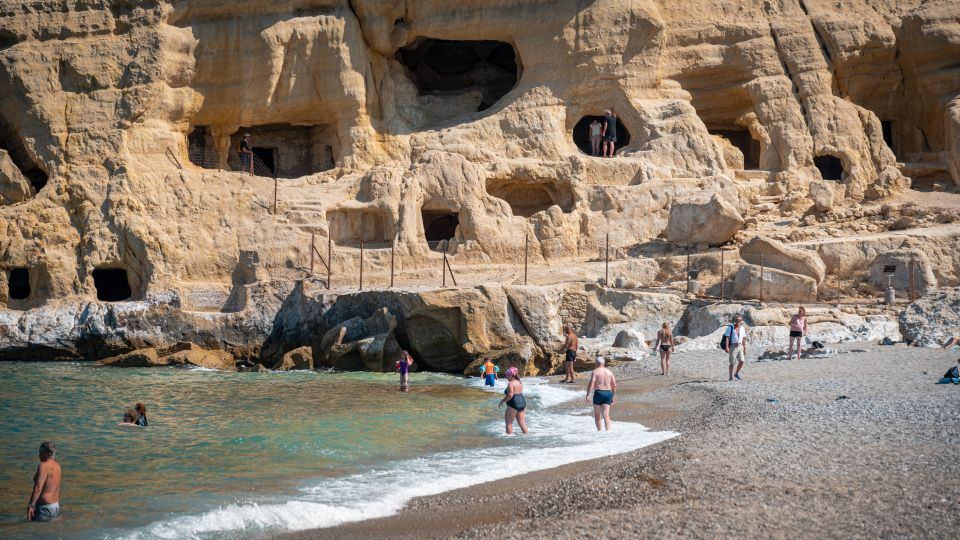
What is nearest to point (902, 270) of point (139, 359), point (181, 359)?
point (181, 359)

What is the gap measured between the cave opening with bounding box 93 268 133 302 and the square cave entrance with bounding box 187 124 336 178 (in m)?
3.58

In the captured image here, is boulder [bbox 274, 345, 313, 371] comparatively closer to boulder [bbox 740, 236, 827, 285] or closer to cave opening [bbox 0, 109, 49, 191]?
boulder [bbox 740, 236, 827, 285]

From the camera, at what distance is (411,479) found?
10.0 meters

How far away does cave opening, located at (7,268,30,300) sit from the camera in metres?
24.9

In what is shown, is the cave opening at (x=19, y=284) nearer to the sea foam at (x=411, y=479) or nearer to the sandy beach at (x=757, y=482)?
the sea foam at (x=411, y=479)

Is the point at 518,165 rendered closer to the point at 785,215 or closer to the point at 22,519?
the point at 785,215

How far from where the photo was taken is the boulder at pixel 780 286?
66.0ft

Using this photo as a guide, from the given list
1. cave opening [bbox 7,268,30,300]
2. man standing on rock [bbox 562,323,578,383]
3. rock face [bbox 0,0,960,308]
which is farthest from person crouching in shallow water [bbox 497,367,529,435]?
cave opening [bbox 7,268,30,300]

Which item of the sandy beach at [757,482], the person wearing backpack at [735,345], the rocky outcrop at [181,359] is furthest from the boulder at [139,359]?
the person wearing backpack at [735,345]

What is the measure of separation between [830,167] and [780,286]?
363 inches

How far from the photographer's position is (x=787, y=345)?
17.9 metres

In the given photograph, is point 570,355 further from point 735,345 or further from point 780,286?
point 780,286

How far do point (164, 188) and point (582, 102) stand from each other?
35.4 ft

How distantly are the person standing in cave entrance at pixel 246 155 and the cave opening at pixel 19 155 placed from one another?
16.2ft
